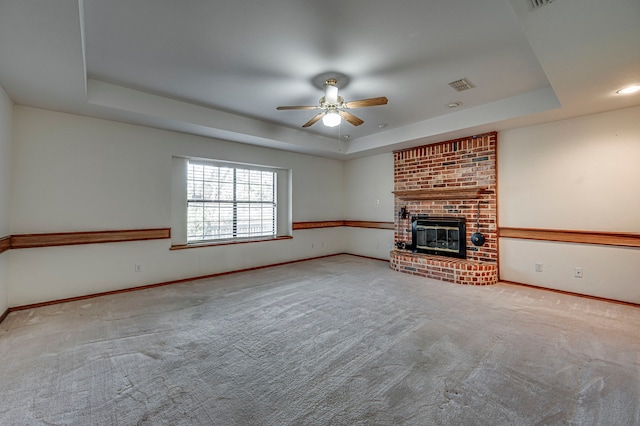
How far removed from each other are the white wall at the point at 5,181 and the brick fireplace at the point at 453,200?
5347 millimetres

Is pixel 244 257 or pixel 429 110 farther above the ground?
pixel 429 110

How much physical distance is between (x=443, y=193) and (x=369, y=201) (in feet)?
6.18

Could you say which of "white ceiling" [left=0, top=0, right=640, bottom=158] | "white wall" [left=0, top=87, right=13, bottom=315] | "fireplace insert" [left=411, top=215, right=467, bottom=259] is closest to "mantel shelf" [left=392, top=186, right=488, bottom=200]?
"fireplace insert" [left=411, top=215, right=467, bottom=259]

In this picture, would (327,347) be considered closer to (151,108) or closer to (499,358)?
(499,358)

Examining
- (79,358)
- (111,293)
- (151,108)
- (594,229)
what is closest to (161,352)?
(79,358)

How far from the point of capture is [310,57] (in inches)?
104

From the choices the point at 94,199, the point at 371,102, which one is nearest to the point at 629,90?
the point at 371,102

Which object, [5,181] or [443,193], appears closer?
[5,181]

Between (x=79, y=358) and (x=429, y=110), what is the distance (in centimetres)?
491

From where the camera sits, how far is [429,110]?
13.5 ft

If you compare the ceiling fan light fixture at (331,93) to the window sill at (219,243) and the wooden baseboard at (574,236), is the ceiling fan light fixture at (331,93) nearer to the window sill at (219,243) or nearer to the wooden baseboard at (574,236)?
the window sill at (219,243)

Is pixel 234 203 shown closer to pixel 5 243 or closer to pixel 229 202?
pixel 229 202

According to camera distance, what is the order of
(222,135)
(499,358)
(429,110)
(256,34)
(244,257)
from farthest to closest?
1. (244,257)
2. (222,135)
3. (429,110)
4. (256,34)
5. (499,358)

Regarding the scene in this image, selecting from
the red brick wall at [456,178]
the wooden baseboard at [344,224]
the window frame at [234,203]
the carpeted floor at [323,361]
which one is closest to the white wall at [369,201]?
the wooden baseboard at [344,224]
